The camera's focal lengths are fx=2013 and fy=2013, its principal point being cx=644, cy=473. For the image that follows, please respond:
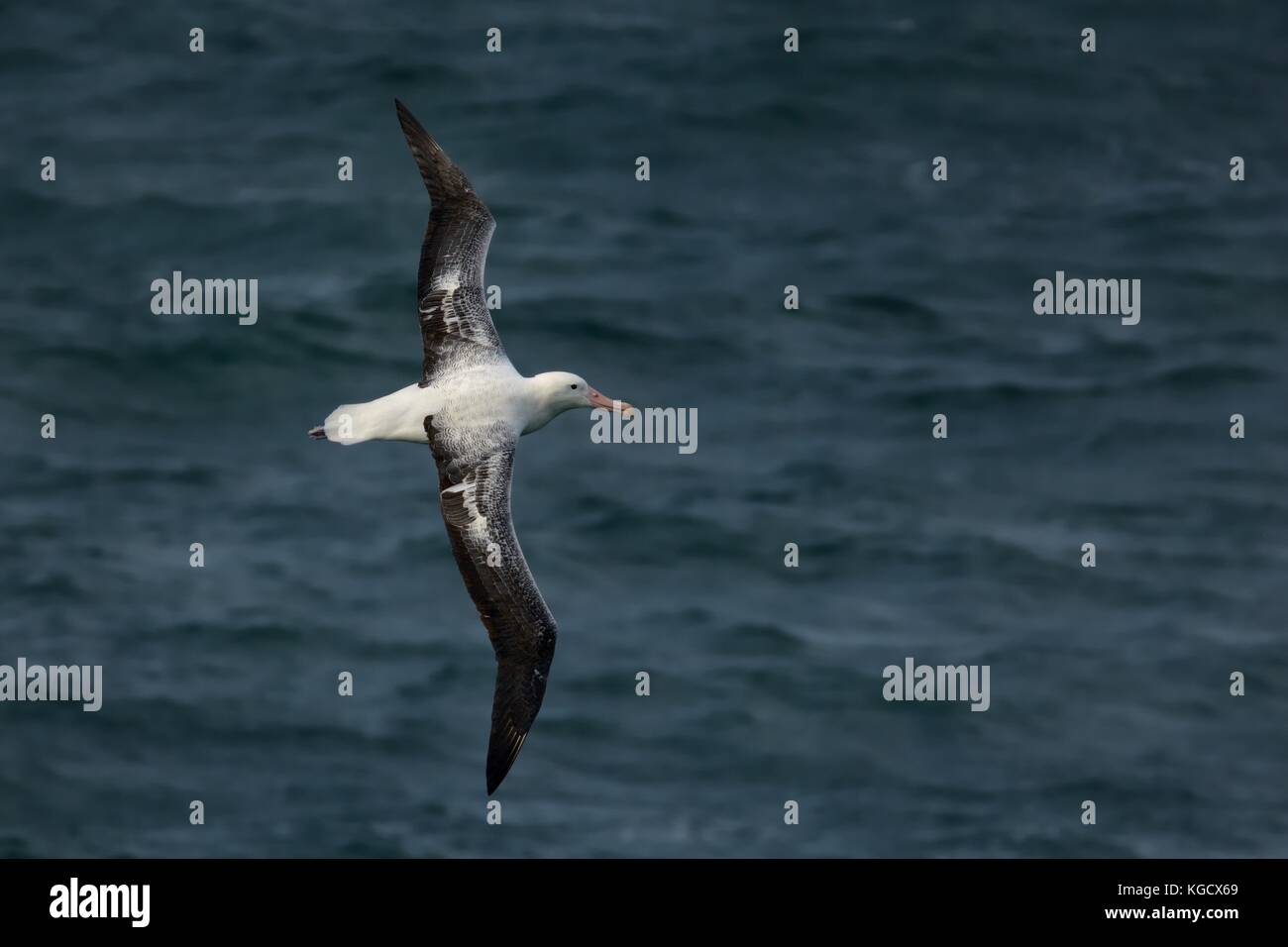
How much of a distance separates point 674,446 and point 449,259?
1523 centimetres

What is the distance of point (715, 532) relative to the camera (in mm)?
28438

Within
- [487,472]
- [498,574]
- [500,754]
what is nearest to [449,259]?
[487,472]

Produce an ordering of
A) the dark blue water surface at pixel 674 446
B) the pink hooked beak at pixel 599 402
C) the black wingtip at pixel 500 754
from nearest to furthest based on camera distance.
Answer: the black wingtip at pixel 500 754
the pink hooked beak at pixel 599 402
the dark blue water surface at pixel 674 446

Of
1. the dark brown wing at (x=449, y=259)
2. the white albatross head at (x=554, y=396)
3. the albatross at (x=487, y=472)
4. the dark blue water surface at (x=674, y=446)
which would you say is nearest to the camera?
the albatross at (x=487, y=472)

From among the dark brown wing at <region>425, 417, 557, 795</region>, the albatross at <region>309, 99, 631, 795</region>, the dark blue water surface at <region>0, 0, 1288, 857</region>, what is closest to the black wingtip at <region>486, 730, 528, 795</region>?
the albatross at <region>309, 99, 631, 795</region>

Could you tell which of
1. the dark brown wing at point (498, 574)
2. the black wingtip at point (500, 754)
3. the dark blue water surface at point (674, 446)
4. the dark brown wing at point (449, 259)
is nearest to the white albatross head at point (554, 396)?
the dark brown wing at point (449, 259)

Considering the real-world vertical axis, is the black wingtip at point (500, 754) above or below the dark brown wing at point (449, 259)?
below

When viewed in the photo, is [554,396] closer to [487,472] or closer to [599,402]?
[599,402]

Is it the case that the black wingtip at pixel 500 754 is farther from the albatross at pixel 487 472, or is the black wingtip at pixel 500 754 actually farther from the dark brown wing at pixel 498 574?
the dark brown wing at pixel 498 574

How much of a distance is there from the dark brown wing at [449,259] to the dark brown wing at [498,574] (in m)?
0.85

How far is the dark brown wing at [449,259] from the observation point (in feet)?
46.6

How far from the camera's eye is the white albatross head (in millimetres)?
14094

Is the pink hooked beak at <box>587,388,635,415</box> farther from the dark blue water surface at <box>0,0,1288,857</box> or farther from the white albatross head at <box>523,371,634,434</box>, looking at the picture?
the dark blue water surface at <box>0,0,1288,857</box>

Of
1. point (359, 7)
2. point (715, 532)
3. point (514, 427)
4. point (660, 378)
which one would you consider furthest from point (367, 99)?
point (514, 427)
